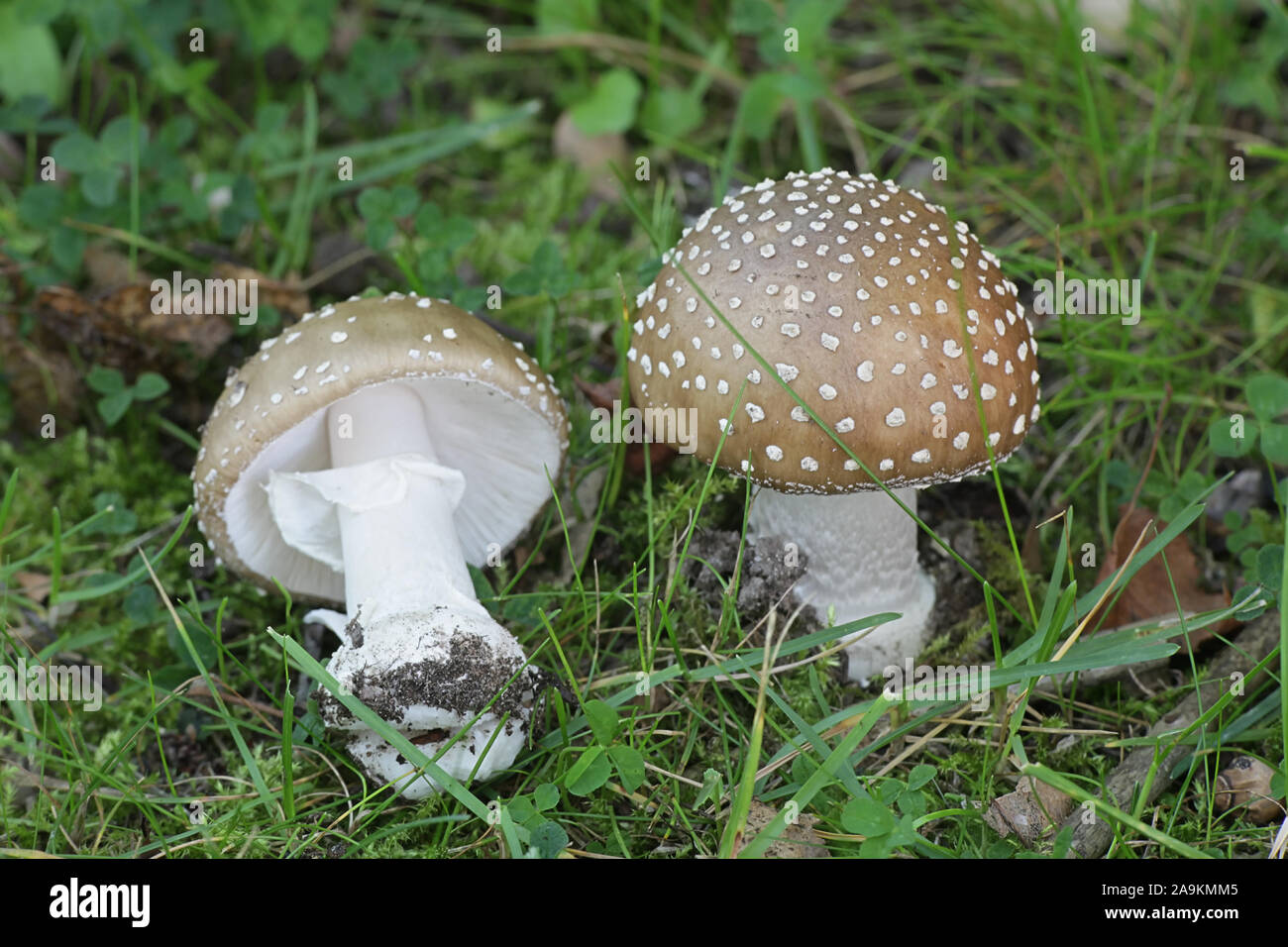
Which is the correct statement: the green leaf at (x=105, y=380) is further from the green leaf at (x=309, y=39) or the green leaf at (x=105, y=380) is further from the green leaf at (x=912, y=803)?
the green leaf at (x=912, y=803)

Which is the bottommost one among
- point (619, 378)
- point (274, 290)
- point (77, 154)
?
point (619, 378)

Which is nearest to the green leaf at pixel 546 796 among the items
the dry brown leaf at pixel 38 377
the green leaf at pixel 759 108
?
the dry brown leaf at pixel 38 377

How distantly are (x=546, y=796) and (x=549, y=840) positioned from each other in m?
0.13

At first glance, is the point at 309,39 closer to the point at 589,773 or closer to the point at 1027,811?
the point at 589,773

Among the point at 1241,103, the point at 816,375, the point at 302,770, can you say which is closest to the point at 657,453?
the point at 816,375

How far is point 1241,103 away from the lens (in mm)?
4570

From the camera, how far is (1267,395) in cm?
Result: 346

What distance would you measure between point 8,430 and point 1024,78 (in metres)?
4.60

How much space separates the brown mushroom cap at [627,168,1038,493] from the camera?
276 centimetres

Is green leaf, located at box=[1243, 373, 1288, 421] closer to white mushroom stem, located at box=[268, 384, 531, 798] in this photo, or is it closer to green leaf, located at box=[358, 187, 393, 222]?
white mushroom stem, located at box=[268, 384, 531, 798]

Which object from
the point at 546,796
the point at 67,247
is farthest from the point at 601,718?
the point at 67,247

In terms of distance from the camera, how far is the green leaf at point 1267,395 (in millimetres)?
3447

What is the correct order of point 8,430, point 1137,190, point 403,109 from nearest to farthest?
point 8,430 → point 1137,190 → point 403,109
